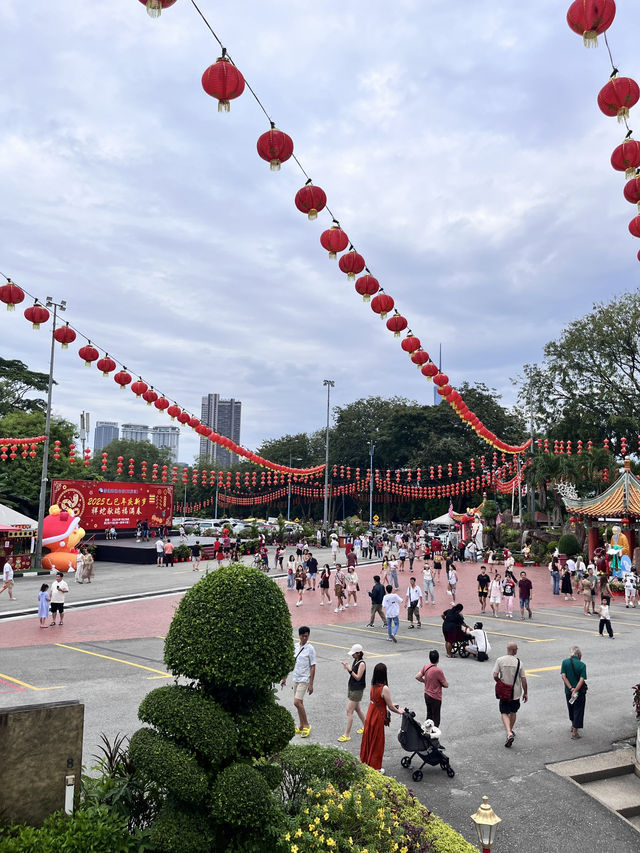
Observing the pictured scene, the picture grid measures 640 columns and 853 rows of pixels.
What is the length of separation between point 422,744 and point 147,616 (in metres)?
13.5

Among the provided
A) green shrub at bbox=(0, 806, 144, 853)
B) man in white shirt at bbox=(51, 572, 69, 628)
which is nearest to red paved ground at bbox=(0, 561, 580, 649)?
man in white shirt at bbox=(51, 572, 69, 628)

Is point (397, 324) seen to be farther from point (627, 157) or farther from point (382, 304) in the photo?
point (627, 157)

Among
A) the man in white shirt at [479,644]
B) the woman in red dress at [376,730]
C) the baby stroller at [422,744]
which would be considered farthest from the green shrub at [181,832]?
the man in white shirt at [479,644]

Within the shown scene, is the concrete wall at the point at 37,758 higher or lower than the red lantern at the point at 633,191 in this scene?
lower

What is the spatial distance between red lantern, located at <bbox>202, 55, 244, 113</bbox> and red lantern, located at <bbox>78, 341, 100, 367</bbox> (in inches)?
474

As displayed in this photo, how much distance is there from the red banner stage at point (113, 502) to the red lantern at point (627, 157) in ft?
108

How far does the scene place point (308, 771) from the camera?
5.55 metres

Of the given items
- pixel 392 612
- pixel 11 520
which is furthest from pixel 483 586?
pixel 11 520

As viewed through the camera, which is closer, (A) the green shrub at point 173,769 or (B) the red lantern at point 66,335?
(A) the green shrub at point 173,769

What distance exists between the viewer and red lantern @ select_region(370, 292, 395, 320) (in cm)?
1340

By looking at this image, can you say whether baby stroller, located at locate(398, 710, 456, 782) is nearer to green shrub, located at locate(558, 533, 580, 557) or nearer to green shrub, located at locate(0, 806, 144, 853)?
green shrub, located at locate(0, 806, 144, 853)

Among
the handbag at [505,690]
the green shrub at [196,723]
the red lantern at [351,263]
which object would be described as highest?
the red lantern at [351,263]

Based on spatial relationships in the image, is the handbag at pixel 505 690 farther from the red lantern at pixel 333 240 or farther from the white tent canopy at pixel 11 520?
the white tent canopy at pixel 11 520

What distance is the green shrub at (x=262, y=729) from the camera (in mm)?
5211
